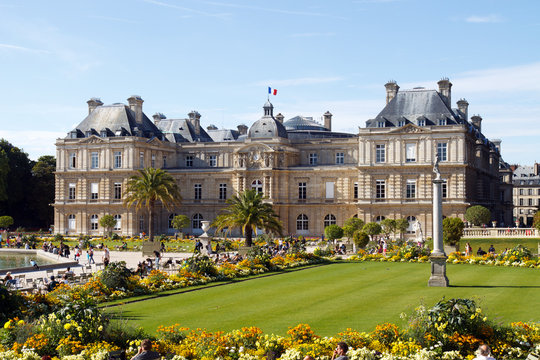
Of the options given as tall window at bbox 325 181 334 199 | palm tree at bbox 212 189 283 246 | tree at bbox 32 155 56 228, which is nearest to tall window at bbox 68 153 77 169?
tree at bbox 32 155 56 228

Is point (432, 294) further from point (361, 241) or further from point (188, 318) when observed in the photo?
point (361, 241)

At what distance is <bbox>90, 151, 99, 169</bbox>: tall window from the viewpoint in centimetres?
8706

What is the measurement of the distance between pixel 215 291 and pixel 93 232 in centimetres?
5811

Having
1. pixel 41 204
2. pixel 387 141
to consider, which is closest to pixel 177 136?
pixel 41 204

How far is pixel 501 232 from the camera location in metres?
59.7

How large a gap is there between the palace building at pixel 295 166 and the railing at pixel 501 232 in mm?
11133

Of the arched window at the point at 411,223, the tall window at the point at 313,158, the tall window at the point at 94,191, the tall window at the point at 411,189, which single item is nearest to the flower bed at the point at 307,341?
the arched window at the point at 411,223

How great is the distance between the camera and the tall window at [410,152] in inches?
2936

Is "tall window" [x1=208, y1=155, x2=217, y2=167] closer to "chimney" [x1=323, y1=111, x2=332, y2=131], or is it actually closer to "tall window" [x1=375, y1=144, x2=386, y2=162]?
"chimney" [x1=323, y1=111, x2=332, y2=131]

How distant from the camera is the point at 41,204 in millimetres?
95875

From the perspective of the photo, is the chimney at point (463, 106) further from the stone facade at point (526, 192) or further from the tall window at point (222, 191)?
the stone facade at point (526, 192)

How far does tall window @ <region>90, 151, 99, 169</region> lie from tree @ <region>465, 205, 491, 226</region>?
47.2 metres

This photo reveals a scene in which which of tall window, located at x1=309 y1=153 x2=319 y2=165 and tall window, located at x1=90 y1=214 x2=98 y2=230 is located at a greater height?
tall window, located at x1=309 y1=153 x2=319 y2=165

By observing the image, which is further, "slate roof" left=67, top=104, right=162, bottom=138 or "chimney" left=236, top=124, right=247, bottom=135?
"chimney" left=236, top=124, right=247, bottom=135
